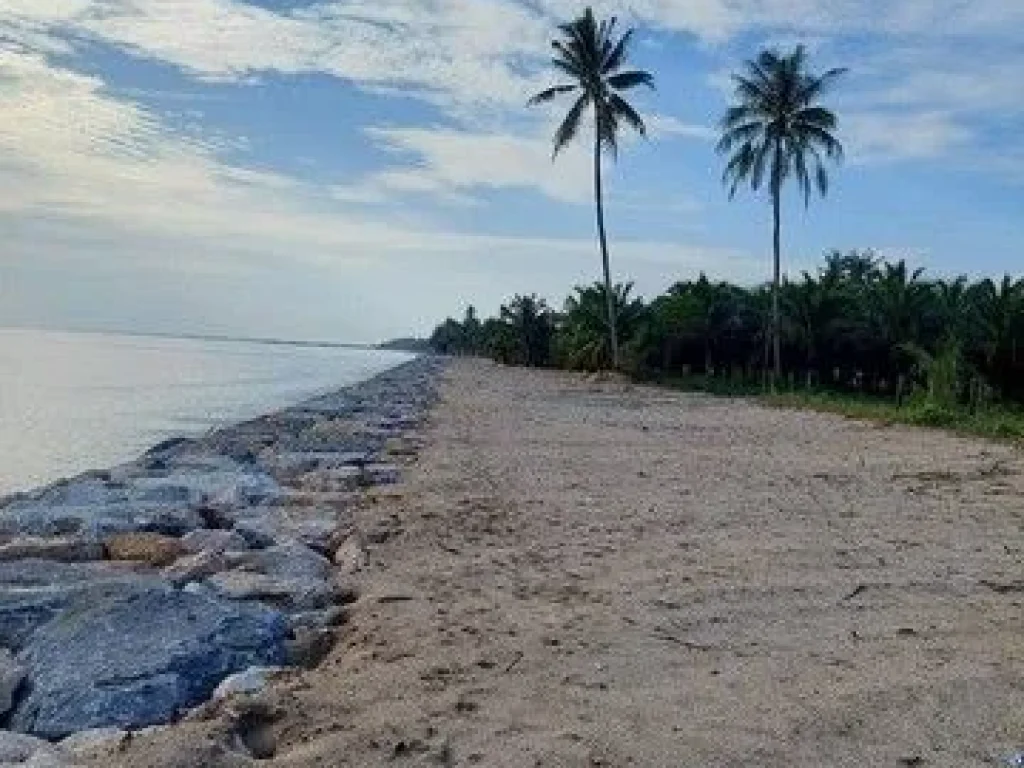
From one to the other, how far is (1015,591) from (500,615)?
2.73m

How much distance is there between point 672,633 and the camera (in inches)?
194

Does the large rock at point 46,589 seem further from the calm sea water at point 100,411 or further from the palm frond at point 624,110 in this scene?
the palm frond at point 624,110

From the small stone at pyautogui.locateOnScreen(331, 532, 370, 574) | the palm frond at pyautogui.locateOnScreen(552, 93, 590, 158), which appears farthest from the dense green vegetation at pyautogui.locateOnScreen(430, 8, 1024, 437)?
the small stone at pyautogui.locateOnScreen(331, 532, 370, 574)

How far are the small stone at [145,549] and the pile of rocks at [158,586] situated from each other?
0.01m

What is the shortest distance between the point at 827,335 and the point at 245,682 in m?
44.3

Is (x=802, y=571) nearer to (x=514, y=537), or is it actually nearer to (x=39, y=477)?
(x=514, y=537)

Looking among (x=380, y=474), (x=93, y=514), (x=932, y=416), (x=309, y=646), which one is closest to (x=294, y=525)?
(x=93, y=514)

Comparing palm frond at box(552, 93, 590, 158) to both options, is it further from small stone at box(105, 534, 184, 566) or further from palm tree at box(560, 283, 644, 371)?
small stone at box(105, 534, 184, 566)

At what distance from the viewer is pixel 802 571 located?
632cm

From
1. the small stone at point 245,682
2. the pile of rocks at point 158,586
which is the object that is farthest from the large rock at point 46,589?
the small stone at point 245,682

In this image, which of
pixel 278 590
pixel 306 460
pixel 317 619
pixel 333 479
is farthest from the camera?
pixel 306 460

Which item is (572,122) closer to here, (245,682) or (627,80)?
(627,80)

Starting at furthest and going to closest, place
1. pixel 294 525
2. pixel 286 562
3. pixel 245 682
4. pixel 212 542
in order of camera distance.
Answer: pixel 294 525
pixel 212 542
pixel 286 562
pixel 245 682

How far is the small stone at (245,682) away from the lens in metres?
4.18
